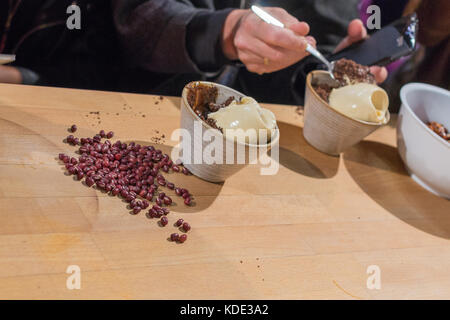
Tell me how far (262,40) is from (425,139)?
2.04 feet

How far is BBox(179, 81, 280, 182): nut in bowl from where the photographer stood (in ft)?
3.59

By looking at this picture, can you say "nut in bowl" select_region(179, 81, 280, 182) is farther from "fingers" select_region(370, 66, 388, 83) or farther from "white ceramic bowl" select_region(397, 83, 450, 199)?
"fingers" select_region(370, 66, 388, 83)

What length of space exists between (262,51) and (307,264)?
30.7 inches

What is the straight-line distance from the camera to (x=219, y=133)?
3.52 ft

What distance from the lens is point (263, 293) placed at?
0.96 m

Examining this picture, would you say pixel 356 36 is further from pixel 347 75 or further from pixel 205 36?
pixel 205 36

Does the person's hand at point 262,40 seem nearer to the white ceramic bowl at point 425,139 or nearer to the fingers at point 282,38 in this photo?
the fingers at point 282,38

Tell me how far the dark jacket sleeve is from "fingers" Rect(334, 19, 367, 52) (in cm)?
54

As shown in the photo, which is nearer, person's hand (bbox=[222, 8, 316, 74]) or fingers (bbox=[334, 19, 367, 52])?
person's hand (bbox=[222, 8, 316, 74])

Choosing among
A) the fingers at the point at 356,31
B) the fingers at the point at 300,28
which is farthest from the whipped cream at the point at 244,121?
the fingers at the point at 356,31

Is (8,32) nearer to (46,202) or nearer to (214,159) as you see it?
(46,202)

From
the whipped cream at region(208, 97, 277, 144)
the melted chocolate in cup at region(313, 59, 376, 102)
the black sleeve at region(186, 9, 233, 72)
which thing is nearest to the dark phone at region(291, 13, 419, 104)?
the melted chocolate in cup at region(313, 59, 376, 102)

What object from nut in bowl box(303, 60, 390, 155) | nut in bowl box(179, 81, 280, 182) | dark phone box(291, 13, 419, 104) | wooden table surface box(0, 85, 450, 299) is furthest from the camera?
dark phone box(291, 13, 419, 104)
